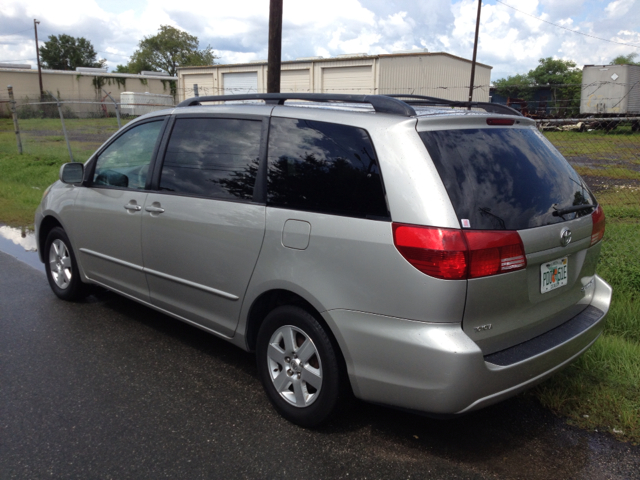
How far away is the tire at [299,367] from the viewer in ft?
10.2

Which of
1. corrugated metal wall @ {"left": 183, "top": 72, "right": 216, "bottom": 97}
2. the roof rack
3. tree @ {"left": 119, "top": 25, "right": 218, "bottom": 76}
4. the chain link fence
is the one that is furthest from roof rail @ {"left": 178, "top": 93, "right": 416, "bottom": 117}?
tree @ {"left": 119, "top": 25, "right": 218, "bottom": 76}

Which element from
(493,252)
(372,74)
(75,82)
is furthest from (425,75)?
(493,252)

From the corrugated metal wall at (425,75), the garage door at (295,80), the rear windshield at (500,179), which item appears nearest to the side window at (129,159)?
the rear windshield at (500,179)

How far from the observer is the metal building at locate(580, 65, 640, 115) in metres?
31.5

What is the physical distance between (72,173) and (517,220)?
12.5 feet

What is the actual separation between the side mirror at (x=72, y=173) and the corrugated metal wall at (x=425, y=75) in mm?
31852

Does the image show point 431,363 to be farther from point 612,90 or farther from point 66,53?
point 66,53

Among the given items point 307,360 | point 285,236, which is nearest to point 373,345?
point 307,360

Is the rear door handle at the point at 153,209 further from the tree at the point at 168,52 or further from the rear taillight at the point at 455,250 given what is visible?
the tree at the point at 168,52

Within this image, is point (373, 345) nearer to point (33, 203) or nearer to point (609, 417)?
point (609, 417)

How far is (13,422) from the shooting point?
11.1 ft

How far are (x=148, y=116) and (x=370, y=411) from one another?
278cm

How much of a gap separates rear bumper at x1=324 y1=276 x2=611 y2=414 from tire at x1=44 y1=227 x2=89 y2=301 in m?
3.29

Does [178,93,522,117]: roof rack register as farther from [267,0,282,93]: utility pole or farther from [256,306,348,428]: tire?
[267,0,282,93]: utility pole
